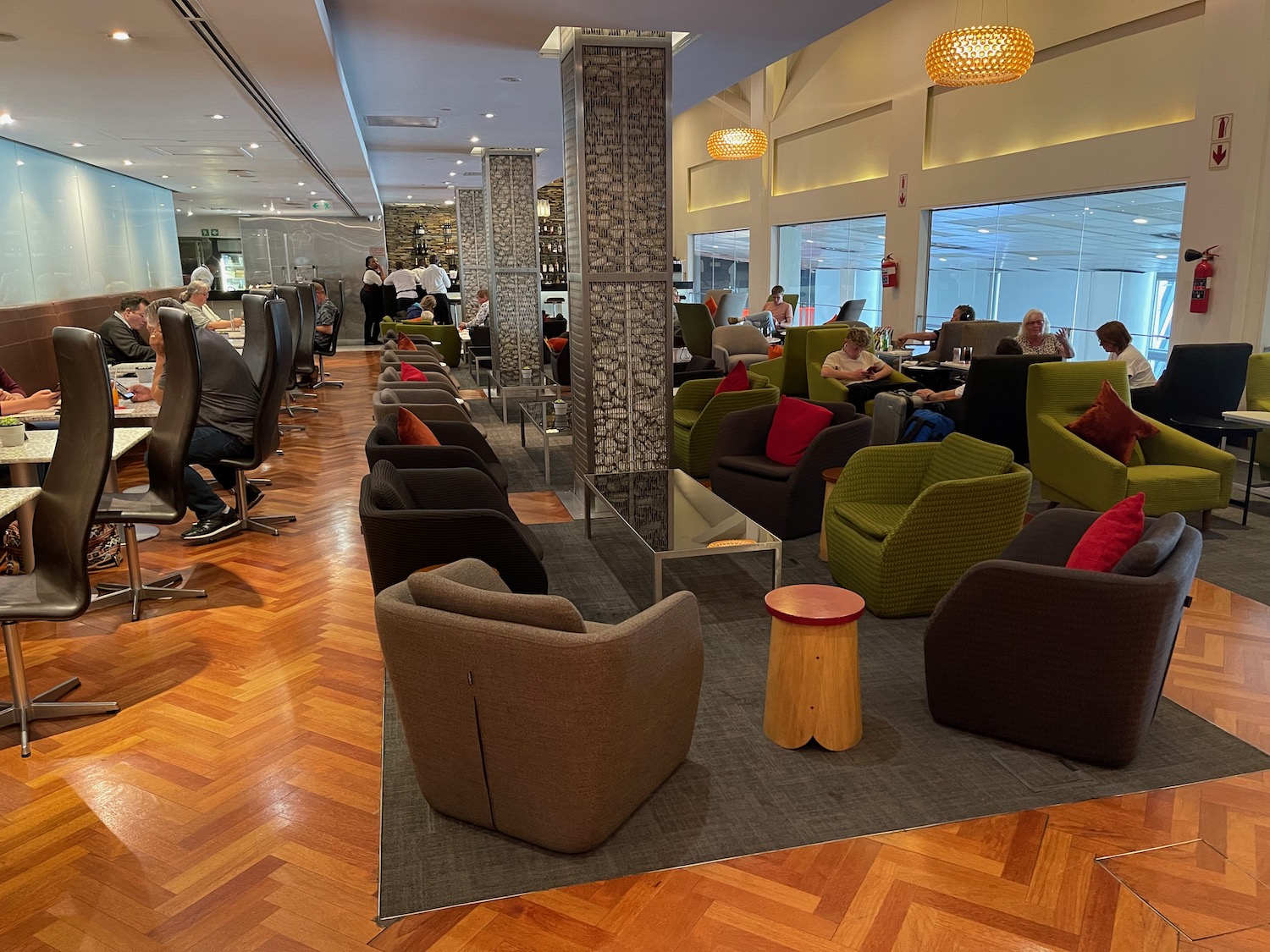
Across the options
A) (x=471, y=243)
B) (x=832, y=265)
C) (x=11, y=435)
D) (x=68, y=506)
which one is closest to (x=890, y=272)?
(x=832, y=265)

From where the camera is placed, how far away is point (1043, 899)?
2342 mm

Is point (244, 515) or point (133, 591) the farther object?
point (244, 515)

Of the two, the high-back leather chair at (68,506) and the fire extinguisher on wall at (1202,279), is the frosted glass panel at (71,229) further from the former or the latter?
the fire extinguisher on wall at (1202,279)

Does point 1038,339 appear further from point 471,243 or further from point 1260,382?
point 471,243

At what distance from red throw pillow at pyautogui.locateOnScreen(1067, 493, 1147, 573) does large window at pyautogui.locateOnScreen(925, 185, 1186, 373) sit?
644cm

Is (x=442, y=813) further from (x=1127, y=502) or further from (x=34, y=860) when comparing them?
(x=1127, y=502)

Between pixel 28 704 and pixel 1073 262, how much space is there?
987 cm

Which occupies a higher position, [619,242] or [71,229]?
[71,229]

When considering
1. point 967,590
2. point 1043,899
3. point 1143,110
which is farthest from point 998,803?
point 1143,110

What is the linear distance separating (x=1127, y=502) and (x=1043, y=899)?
4.13 feet

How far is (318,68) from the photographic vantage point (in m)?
6.34

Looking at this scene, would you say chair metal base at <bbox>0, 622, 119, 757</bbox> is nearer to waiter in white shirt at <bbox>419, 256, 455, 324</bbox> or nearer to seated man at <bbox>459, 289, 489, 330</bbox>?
seated man at <bbox>459, 289, 489, 330</bbox>

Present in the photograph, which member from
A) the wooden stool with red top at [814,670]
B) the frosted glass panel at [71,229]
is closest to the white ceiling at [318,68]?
the frosted glass panel at [71,229]

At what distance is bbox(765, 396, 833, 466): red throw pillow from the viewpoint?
515cm
